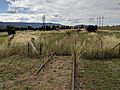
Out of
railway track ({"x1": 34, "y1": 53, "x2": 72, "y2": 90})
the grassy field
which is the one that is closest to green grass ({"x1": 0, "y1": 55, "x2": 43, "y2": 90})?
the grassy field

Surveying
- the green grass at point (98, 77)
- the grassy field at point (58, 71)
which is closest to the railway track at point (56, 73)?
the grassy field at point (58, 71)

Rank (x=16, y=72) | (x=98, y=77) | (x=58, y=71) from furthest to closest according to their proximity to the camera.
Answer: (x=58, y=71) < (x=16, y=72) < (x=98, y=77)

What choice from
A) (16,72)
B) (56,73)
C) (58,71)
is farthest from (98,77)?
(16,72)

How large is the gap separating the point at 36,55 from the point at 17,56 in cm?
101

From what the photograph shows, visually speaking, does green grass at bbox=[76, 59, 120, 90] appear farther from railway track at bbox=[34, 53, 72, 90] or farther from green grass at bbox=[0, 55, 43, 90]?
green grass at bbox=[0, 55, 43, 90]

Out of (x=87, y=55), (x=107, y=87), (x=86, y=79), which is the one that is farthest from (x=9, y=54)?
(x=107, y=87)

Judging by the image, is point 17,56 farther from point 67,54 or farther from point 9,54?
point 67,54

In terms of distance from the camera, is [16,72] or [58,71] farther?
[58,71]

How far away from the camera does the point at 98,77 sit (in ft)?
32.3

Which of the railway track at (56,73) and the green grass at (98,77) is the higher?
the railway track at (56,73)

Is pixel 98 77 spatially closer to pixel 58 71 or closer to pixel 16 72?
pixel 58 71

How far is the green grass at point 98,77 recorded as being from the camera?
845cm

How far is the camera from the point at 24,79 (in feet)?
30.3

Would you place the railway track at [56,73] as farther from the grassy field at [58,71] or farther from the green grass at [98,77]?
the green grass at [98,77]
